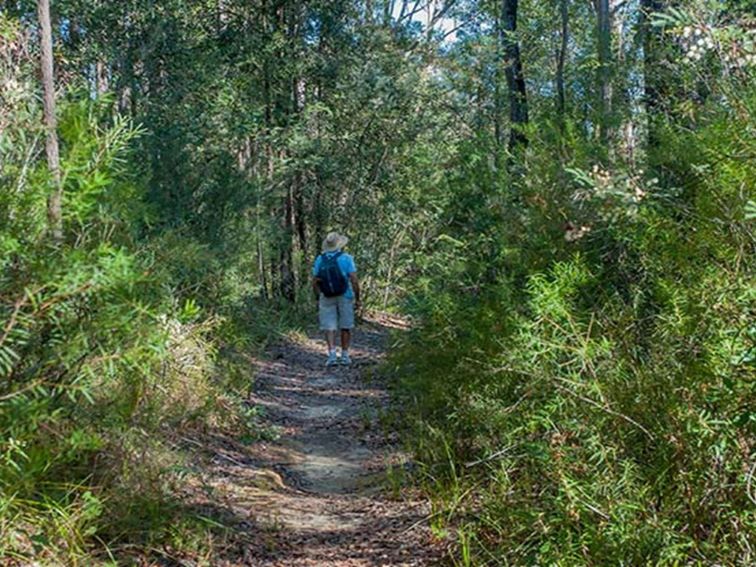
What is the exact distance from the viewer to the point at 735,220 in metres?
4.21

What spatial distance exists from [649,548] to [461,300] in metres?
4.47

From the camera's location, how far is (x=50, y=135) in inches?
183

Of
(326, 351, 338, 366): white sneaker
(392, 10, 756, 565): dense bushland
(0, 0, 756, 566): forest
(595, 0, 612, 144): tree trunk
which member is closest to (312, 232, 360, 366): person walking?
(326, 351, 338, 366): white sneaker

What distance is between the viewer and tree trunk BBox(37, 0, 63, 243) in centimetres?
397

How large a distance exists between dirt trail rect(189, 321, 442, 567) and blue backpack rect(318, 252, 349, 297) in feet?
4.72

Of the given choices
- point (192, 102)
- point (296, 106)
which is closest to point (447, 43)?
point (296, 106)

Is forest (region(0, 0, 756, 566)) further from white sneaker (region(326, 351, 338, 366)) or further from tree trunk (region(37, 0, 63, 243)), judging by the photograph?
white sneaker (region(326, 351, 338, 366))

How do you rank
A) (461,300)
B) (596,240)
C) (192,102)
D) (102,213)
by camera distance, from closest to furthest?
(102,213) → (596,240) → (461,300) → (192,102)

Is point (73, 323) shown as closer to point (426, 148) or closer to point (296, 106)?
point (296, 106)

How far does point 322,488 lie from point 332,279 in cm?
526

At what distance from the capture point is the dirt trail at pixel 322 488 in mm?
5281

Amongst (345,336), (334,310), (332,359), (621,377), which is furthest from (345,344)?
(621,377)

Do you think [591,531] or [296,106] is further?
[296,106]

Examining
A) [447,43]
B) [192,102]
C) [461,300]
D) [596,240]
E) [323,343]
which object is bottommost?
[323,343]
